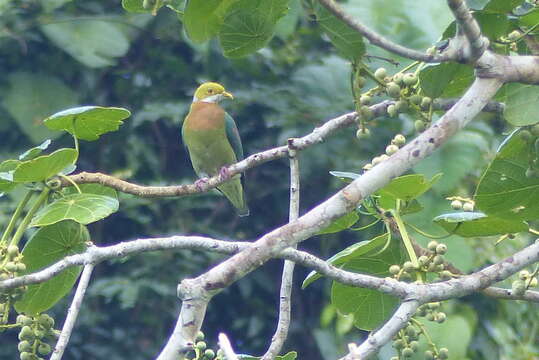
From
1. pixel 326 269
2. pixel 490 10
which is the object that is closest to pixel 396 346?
pixel 326 269

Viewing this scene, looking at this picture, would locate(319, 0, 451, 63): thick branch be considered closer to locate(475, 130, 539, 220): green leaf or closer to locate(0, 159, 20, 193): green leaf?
locate(475, 130, 539, 220): green leaf

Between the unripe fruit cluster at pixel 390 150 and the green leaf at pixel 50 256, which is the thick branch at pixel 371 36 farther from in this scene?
the green leaf at pixel 50 256

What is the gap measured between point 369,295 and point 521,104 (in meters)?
0.57

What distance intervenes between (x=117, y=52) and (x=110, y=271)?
123 cm

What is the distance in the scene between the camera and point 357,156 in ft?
17.9

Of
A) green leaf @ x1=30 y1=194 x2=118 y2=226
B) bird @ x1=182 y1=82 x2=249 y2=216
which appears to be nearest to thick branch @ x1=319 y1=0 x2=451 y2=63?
green leaf @ x1=30 y1=194 x2=118 y2=226

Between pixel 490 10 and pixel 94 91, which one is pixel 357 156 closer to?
pixel 94 91

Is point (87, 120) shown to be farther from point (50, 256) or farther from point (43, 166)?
point (50, 256)

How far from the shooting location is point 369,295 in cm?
222

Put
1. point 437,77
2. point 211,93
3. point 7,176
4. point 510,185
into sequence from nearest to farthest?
1. point 437,77
2. point 510,185
3. point 7,176
4. point 211,93

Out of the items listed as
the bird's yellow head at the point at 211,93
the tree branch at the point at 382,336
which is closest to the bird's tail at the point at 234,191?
the bird's yellow head at the point at 211,93

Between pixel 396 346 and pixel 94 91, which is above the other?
pixel 396 346

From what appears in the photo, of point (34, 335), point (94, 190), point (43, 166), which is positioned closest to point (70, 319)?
point (34, 335)

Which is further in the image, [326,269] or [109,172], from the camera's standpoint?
[109,172]
